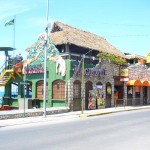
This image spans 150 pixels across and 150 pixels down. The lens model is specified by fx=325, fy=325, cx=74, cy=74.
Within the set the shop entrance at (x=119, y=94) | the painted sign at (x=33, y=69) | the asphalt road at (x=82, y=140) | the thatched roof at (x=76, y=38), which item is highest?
the thatched roof at (x=76, y=38)

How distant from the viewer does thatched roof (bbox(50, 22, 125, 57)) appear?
31567 millimetres

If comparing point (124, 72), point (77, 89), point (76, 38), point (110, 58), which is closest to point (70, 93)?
point (77, 89)

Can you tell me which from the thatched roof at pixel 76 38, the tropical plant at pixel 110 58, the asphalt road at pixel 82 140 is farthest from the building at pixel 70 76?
the asphalt road at pixel 82 140

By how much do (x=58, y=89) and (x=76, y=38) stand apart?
597 centimetres

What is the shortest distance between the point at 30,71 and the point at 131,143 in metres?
21.1

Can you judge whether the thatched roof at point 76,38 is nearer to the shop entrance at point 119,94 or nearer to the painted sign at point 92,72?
the painted sign at point 92,72

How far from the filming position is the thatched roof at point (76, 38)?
104 ft

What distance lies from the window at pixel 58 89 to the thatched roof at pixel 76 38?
3.92 meters

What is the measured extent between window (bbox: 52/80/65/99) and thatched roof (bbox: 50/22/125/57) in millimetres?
3918

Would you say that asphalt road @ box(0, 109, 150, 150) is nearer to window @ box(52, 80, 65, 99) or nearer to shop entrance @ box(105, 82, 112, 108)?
window @ box(52, 80, 65, 99)

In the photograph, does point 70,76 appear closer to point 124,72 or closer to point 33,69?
point 33,69

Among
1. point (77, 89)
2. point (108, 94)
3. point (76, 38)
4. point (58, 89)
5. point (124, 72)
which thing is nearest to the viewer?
point (77, 89)

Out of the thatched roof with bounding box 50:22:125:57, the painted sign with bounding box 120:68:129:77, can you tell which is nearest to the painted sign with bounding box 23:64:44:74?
the thatched roof with bounding box 50:22:125:57

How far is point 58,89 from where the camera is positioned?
29.7 m
